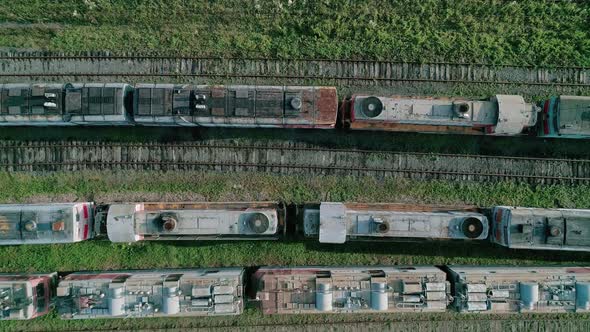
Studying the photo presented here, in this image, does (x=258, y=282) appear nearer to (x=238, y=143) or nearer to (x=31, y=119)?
(x=238, y=143)

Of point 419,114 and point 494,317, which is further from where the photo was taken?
point 494,317

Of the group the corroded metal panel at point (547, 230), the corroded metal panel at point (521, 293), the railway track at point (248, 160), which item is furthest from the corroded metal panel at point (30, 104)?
the corroded metal panel at point (547, 230)

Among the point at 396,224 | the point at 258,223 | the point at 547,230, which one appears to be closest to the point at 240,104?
the point at 258,223

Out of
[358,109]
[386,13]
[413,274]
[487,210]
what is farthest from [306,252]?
[386,13]

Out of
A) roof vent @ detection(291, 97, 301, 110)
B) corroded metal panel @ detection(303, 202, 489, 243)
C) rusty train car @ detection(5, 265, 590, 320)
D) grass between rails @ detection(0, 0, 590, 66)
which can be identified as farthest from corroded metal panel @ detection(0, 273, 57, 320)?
roof vent @ detection(291, 97, 301, 110)

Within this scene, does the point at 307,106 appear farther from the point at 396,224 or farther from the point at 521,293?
the point at 521,293

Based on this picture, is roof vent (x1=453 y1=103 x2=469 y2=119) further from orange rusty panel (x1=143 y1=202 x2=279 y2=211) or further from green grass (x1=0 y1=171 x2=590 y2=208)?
orange rusty panel (x1=143 y1=202 x2=279 y2=211)
